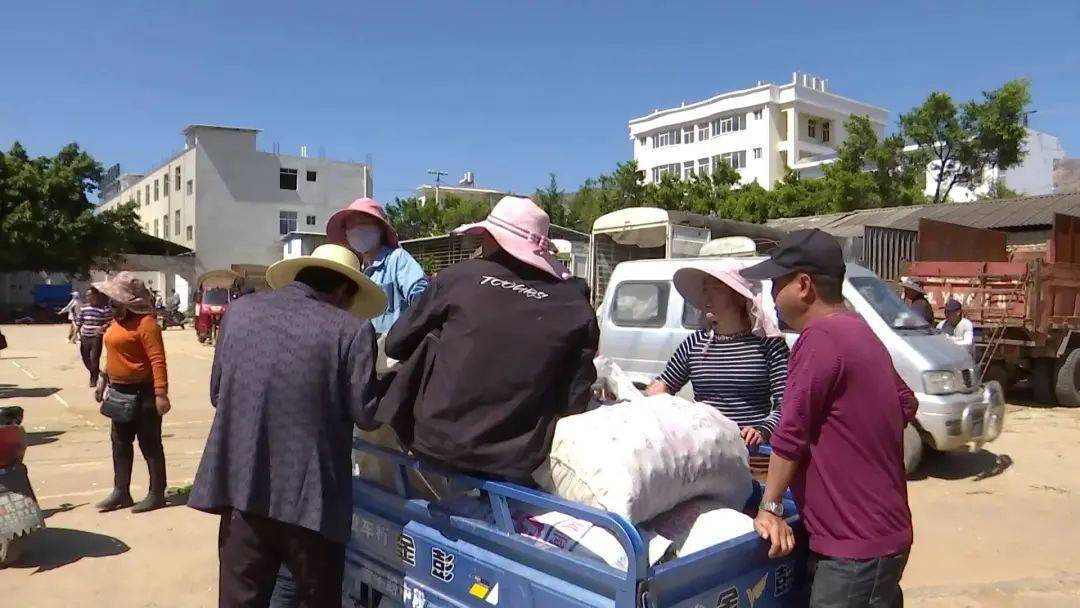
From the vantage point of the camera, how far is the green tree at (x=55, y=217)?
32781 millimetres

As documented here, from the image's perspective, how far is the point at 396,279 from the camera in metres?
4.18

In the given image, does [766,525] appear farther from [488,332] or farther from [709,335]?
[709,335]

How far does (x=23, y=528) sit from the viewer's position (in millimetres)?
4590

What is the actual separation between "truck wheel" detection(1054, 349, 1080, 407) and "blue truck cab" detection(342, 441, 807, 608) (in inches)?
413

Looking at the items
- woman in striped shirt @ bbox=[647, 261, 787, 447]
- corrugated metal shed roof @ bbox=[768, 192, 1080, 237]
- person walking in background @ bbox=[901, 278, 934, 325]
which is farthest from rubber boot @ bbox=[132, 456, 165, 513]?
corrugated metal shed roof @ bbox=[768, 192, 1080, 237]

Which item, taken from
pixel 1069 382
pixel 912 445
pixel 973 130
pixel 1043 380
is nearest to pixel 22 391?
pixel 912 445

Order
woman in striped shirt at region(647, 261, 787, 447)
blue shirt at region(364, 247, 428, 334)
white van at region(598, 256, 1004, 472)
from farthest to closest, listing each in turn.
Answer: white van at region(598, 256, 1004, 472) < blue shirt at region(364, 247, 428, 334) < woman in striped shirt at region(647, 261, 787, 447)

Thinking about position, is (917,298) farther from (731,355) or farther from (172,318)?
(172,318)

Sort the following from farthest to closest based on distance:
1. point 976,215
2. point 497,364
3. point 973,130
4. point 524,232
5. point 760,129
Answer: point 760,129, point 973,130, point 976,215, point 524,232, point 497,364

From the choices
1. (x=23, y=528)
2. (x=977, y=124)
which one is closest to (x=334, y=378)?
(x=23, y=528)

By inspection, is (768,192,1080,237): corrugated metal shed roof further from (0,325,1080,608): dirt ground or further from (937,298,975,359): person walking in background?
(0,325,1080,608): dirt ground

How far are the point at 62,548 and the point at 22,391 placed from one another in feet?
29.3

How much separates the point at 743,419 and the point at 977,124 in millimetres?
29892

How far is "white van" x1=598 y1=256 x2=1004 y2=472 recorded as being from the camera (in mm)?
6750
